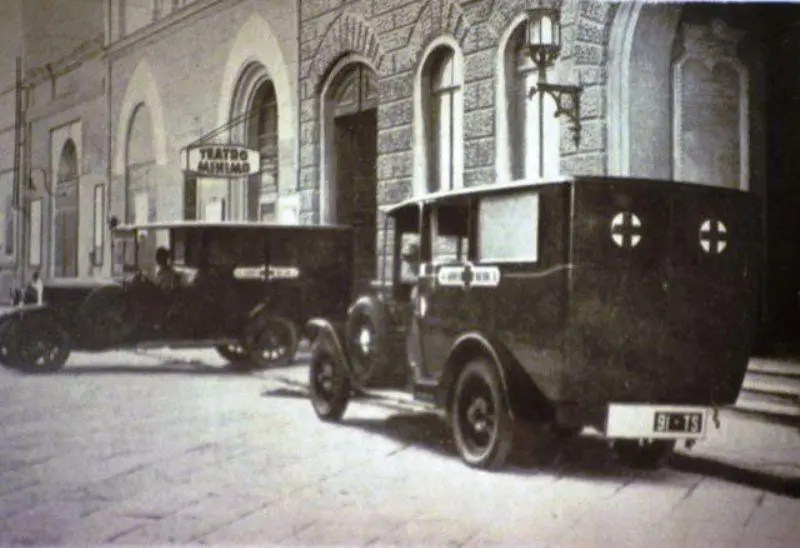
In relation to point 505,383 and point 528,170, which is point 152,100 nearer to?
point 528,170

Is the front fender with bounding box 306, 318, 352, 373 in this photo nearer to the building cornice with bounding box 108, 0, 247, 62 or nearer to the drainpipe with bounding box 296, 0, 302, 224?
the building cornice with bounding box 108, 0, 247, 62

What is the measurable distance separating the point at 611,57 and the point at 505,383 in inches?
116

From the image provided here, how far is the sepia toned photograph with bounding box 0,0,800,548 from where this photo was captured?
3611mm

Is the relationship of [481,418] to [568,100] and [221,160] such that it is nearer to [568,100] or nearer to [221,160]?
[568,100]

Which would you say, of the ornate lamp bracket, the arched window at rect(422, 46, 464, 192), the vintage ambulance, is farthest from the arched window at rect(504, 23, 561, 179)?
the vintage ambulance

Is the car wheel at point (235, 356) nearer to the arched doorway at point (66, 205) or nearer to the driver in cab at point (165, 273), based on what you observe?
the driver in cab at point (165, 273)

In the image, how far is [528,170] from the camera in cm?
714

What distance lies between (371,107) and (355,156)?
0.69 m

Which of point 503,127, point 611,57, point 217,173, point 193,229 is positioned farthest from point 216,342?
point 611,57

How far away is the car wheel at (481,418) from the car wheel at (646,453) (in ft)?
1.87

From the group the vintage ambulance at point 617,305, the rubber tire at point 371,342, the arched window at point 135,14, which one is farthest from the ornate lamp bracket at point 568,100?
the arched window at point 135,14

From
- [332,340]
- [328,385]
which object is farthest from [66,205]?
[328,385]

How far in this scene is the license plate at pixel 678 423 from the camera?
3.77 m

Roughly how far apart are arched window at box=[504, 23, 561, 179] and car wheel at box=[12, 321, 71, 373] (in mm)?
3533
